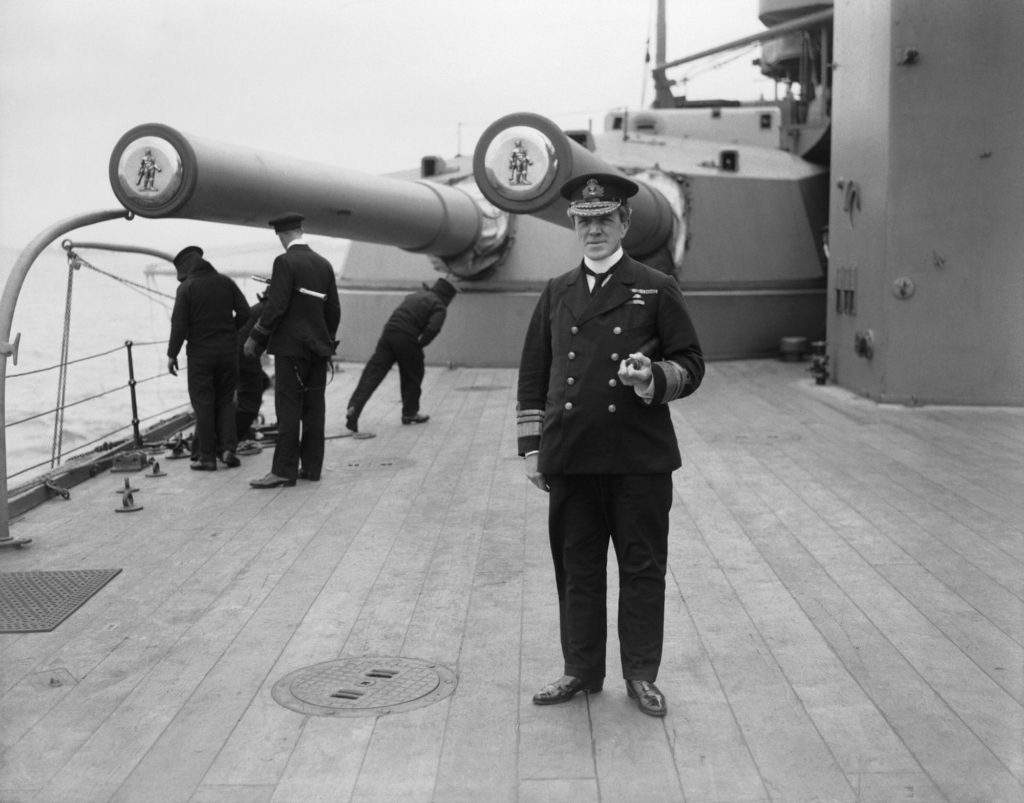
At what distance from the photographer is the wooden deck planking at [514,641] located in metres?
3.34

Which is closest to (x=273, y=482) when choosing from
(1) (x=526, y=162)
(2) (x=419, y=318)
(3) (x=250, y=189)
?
(3) (x=250, y=189)

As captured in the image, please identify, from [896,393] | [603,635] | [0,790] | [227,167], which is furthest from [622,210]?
[896,393]

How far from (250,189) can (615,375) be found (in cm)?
324

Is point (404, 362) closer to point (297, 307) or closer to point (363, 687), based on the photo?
point (297, 307)

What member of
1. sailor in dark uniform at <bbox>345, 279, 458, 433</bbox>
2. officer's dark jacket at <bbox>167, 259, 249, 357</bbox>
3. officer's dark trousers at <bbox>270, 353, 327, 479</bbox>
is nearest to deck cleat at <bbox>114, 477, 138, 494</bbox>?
officer's dark trousers at <bbox>270, 353, 327, 479</bbox>

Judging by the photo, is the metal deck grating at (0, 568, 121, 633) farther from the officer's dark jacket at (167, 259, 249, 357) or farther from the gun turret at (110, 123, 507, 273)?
the officer's dark jacket at (167, 259, 249, 357)

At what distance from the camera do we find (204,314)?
26.4ft

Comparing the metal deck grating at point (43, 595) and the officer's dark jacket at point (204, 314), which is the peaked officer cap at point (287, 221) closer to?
the officer's dark jacket at point (204, 314)

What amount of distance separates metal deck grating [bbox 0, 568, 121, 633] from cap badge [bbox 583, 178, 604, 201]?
252cm

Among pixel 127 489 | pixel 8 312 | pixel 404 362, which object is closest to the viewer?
pixel 8 312

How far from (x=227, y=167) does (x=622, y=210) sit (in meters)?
2.88

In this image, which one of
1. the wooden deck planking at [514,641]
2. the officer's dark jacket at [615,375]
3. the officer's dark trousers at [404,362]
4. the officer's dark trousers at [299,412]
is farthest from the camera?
the officer's dark trousers at [404,362]

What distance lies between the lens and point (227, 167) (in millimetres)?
6145

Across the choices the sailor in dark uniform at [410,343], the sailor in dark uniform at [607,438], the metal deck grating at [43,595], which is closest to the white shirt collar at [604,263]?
the sailor in dark uniform at [607,438]
